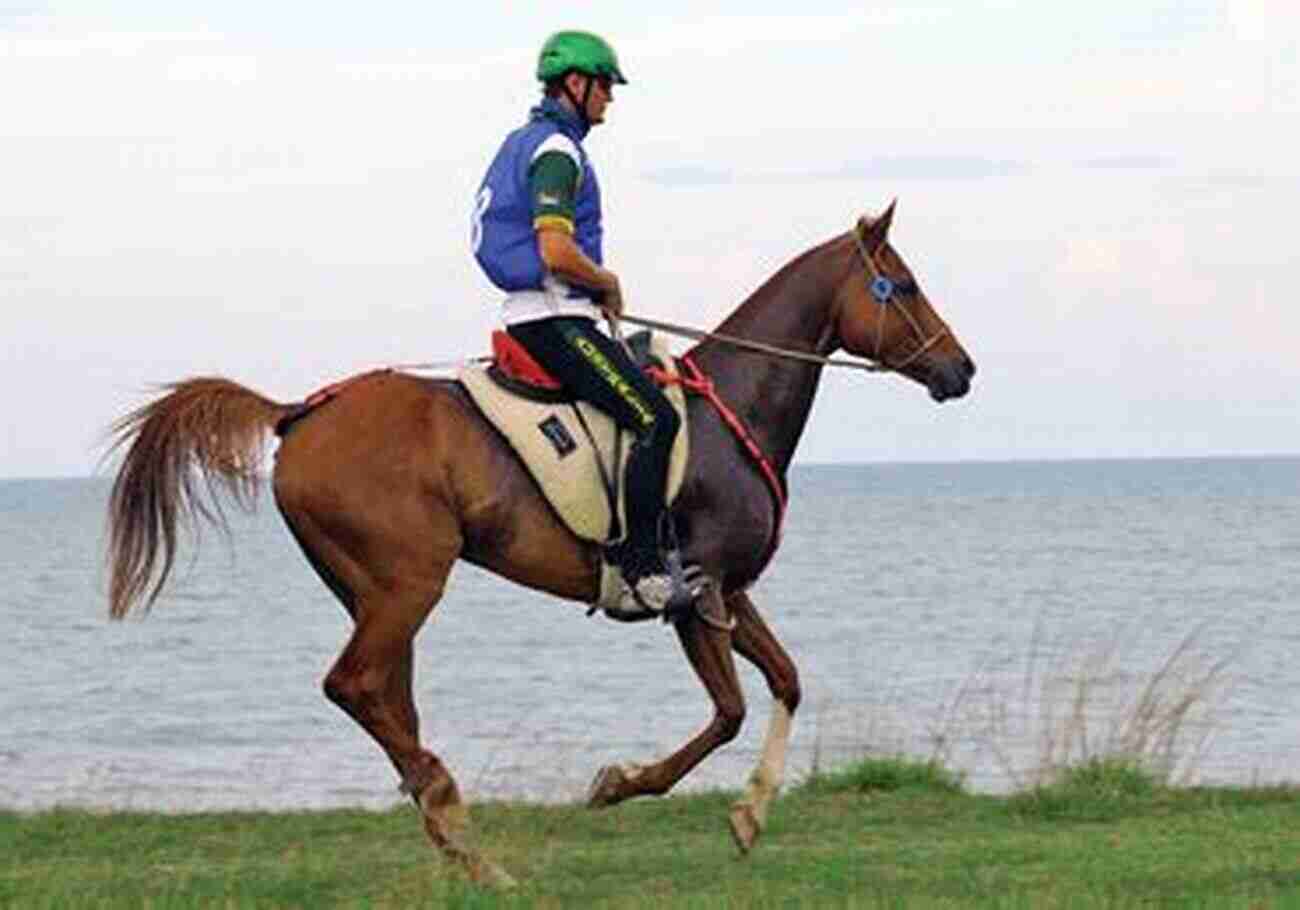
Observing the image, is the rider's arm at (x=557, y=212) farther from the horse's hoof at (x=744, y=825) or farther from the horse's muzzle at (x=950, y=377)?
the horse's hoof at (x=744, y=825)

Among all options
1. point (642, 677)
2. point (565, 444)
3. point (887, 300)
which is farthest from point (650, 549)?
point (642, 677)

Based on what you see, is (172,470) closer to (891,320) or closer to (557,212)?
(557,212)

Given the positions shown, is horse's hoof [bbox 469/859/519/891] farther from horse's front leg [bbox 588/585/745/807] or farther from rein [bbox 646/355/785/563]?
rein [bbox 646/355/785/563]

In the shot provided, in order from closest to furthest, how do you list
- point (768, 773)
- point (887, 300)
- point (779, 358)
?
point (768, 773), point (779, 358), point (887, 300)

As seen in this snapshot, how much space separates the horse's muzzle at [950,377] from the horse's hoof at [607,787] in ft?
7.02

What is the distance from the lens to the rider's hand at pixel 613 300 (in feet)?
42.5

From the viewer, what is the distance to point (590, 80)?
42.5 ft

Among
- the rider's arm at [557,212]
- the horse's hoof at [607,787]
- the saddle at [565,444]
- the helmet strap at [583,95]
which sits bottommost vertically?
→ the horse's hoof at [607,787]

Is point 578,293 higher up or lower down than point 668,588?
higher up

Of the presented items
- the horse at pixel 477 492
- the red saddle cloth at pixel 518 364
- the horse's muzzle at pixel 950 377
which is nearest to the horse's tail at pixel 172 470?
the horse at pixel 477 492

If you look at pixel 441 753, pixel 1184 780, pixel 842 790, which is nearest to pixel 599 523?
pixel 842 790

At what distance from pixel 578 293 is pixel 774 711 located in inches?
74.0

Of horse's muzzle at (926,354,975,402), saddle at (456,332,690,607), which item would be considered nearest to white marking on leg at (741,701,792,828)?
saddle at (456,332,690,607)

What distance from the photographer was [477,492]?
12805mm
